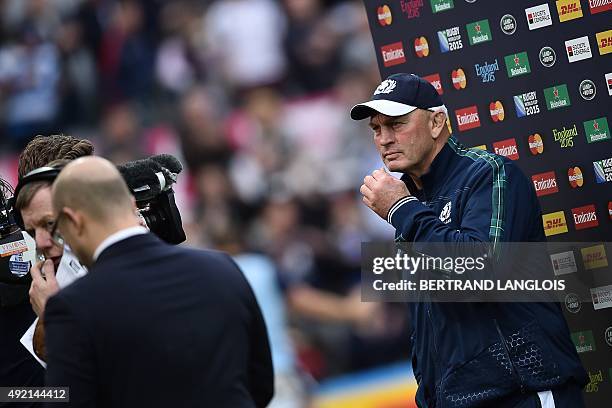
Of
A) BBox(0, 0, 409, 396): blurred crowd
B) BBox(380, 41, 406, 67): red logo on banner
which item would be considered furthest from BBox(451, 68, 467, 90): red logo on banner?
BBox(0, 0, 409, 396): blurred crowd

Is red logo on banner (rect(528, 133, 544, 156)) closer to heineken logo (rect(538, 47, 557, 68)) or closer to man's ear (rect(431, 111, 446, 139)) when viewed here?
heineken logo (rect(538, 47, 557, 68))

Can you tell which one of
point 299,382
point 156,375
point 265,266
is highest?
point 156,375

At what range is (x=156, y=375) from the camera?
8.89 ft

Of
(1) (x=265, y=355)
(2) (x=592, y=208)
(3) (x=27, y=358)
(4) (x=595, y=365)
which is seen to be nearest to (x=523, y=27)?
(2) (x=592, y=208)

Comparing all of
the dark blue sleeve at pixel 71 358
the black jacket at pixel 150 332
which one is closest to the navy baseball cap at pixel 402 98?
the black jacket at pixel 150 332

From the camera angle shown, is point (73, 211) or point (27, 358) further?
point (27, 358)

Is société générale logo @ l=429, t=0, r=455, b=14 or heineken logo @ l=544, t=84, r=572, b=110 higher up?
société générale logo @ l=429, t=0, r=455, b=14

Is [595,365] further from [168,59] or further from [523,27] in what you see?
[168,59]

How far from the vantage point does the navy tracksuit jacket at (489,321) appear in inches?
140

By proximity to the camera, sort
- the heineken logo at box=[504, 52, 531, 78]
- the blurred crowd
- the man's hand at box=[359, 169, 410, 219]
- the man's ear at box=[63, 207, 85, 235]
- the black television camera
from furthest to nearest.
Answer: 1. the blurred crowd
2. the heineken logo at box=[504, 52, 531, 78]
3. the man's hand at box=[359, 169, 410, 219]
4. the black television camera
5. the man's ear at box=[63, 207, 85, 235]

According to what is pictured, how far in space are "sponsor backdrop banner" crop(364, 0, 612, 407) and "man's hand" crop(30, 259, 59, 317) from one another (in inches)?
80.3

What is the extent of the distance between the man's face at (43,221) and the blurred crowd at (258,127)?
4.49 meters

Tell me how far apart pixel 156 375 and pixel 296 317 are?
5078mm

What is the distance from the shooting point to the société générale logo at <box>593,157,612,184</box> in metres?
4.39
